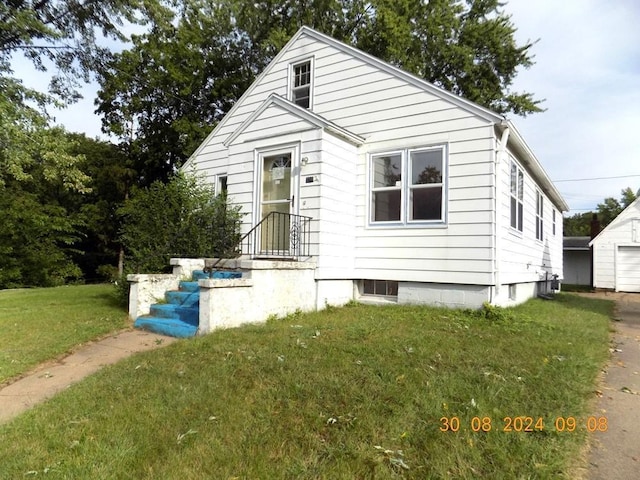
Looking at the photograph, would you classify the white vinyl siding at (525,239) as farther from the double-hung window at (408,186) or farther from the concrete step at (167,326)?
the concrete step at (167,326)

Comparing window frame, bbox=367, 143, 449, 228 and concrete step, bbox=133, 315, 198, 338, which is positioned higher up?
window frame, bbox=367, 143, 449, 228

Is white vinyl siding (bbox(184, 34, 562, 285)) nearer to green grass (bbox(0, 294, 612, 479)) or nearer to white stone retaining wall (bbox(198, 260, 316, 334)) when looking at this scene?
white stone retaining wall (bbox(198, 260, 316, 334))

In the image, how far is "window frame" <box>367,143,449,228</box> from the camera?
7.75 meters

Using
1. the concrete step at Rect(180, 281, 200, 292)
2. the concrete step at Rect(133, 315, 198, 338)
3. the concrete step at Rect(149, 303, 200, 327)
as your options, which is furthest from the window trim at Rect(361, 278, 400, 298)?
the concrete step at Rect(133, 315, 198, 338)

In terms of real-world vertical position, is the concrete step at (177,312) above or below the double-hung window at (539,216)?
below

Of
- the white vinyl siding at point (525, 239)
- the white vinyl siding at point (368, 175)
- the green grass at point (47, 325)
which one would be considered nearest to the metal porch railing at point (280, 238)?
the white vinyl siding at point (368, 175)

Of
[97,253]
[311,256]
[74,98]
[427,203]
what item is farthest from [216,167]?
[97,253]

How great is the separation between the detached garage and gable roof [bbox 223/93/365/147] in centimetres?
1551

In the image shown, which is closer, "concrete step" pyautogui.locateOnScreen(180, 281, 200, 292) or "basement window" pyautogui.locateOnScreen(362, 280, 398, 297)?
"concrete step" pyautogui.locateOnScreen(180, 281, 200, 292)

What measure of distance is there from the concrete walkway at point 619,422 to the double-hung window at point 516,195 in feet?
13.2

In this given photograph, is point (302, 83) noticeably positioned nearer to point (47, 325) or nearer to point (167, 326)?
point (167, 326)

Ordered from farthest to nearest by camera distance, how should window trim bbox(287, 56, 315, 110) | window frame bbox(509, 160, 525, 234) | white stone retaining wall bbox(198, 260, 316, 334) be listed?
window trim bbox(287, 56, 315, 110) < window frame bbox(509, 160, 525, 234) < white stone retaining wall bbox(198, 260, 316, 334)

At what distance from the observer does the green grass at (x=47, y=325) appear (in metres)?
5.08

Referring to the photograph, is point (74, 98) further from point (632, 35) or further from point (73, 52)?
point (632, 35)
